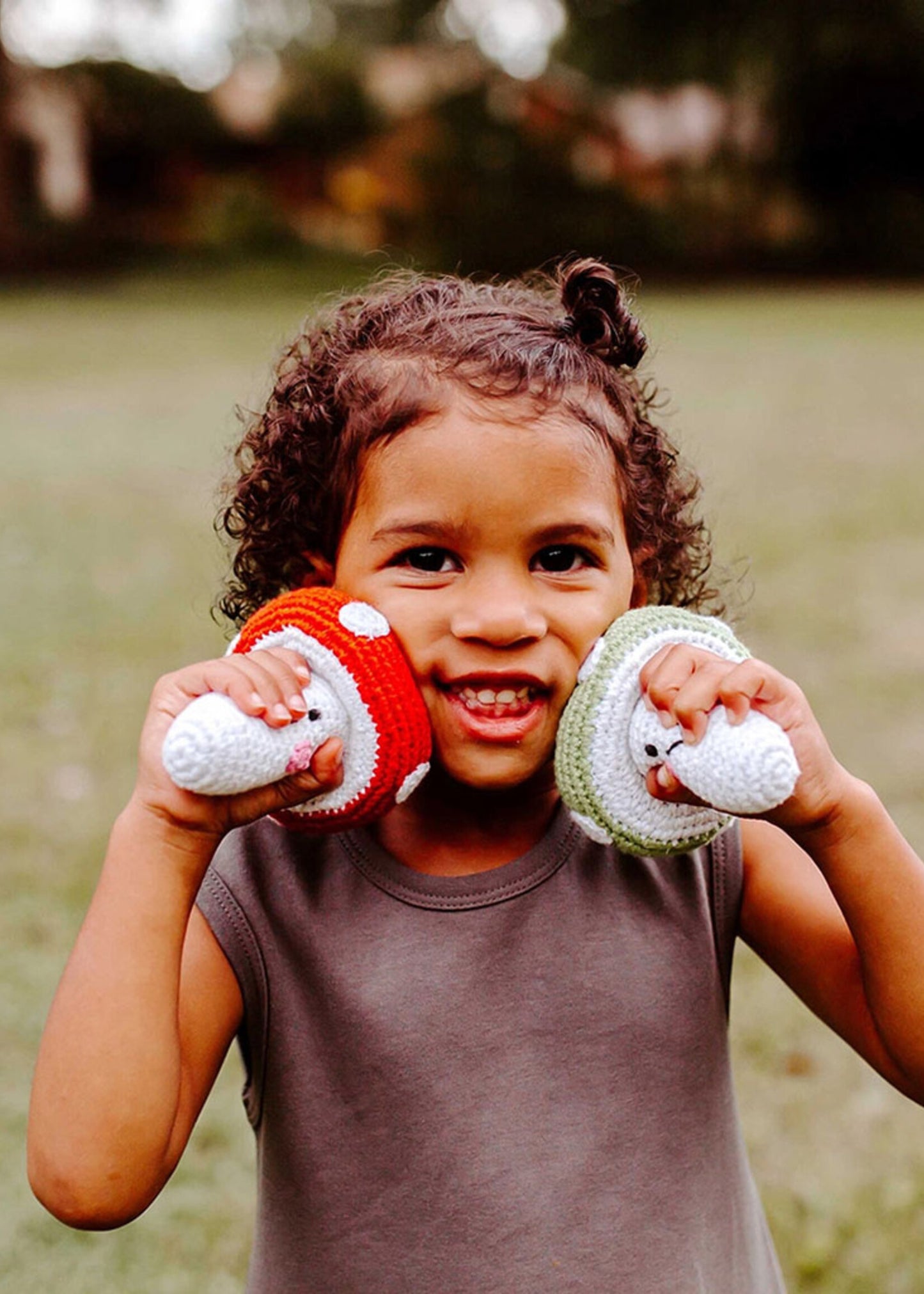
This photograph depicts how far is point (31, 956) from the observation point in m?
3.46

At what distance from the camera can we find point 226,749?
144cm

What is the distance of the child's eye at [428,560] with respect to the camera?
5.51ft

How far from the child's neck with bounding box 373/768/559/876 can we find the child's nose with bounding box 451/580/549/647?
0.23m

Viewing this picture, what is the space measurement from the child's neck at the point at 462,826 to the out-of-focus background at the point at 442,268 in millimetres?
853

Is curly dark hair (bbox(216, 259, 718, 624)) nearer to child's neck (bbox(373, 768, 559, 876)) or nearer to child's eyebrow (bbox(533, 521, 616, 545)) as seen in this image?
child's eyebrow (bbox(533, 521, 616, 545))

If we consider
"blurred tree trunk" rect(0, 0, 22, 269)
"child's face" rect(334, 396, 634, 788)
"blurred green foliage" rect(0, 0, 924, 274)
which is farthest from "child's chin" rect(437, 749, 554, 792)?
"blurred tree trunk" rect(0, 0, 22, 269)

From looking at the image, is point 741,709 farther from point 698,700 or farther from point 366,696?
point 366,696

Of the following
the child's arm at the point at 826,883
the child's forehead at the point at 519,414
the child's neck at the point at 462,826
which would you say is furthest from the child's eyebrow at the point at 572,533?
the child's neck at the point at 462,826

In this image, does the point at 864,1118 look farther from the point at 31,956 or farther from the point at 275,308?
the point at 275,308

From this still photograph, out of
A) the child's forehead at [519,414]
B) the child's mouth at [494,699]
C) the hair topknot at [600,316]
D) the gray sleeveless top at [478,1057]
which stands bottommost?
the gray sleeveless top at [478,1057]

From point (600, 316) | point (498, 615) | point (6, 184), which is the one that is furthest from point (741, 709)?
point (6, 184)

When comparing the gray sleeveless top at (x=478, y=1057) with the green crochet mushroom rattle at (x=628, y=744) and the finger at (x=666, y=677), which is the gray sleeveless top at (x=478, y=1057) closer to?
the green crochet mushroom rattle at (x=628, y=744)

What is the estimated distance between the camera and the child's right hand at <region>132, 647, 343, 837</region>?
1.50 m

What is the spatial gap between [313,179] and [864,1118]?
34696mm
